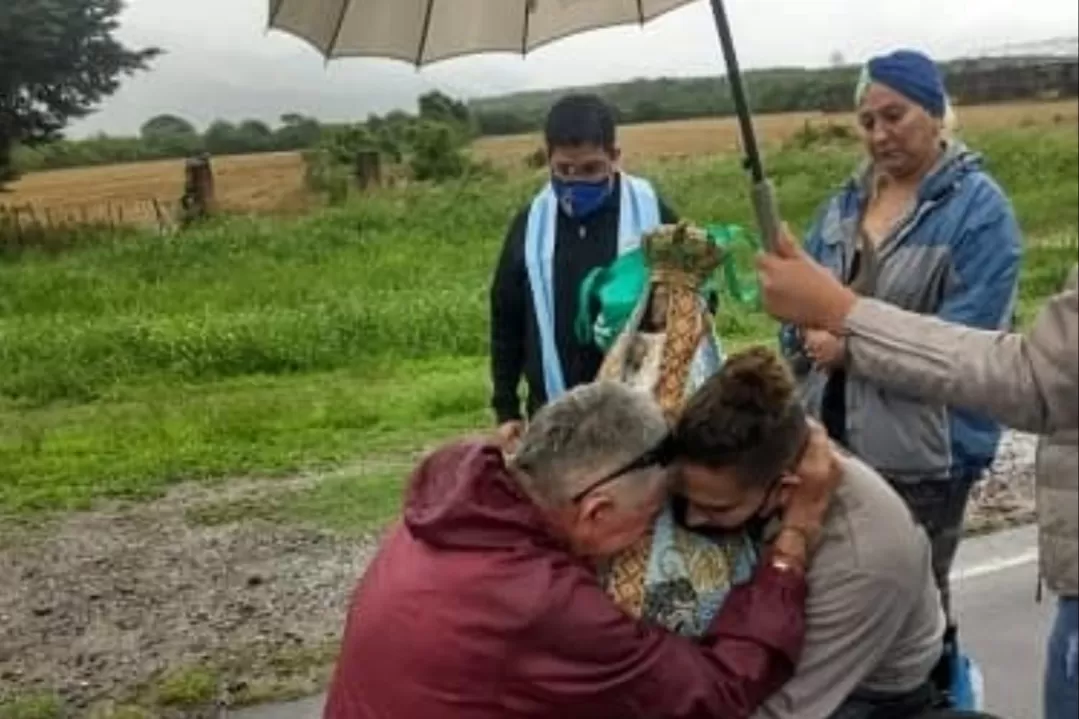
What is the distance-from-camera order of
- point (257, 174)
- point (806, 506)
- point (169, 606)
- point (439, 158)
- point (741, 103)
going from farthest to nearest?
point (439, 158) → point (257, 174) → point (169, 606) → point (741, 103) → point (806, 506)

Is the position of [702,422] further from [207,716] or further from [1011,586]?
[1011,586]

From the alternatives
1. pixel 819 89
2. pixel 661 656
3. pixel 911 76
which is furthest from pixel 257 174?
pixel 661 656

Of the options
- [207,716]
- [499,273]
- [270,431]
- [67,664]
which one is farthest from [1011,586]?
[270,431]

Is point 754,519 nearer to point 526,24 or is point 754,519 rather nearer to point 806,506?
point 806,506

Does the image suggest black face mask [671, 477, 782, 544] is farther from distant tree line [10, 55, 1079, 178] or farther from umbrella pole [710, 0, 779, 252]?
distant tree line [10, 55, 1079, 178]

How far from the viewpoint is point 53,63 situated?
1112 centimetres

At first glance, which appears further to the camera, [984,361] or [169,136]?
[169,136]

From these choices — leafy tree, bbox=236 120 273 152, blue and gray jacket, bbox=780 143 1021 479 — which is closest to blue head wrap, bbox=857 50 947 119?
blue and gray jacket, bbox=780 143 1021 479

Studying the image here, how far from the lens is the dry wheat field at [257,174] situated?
11766 mm

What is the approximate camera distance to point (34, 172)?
1139cm

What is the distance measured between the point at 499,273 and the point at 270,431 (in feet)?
13.5

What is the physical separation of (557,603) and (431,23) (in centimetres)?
135

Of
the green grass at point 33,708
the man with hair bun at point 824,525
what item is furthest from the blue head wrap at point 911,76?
the green grass at point 33,708

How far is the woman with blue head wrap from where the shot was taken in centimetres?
320
